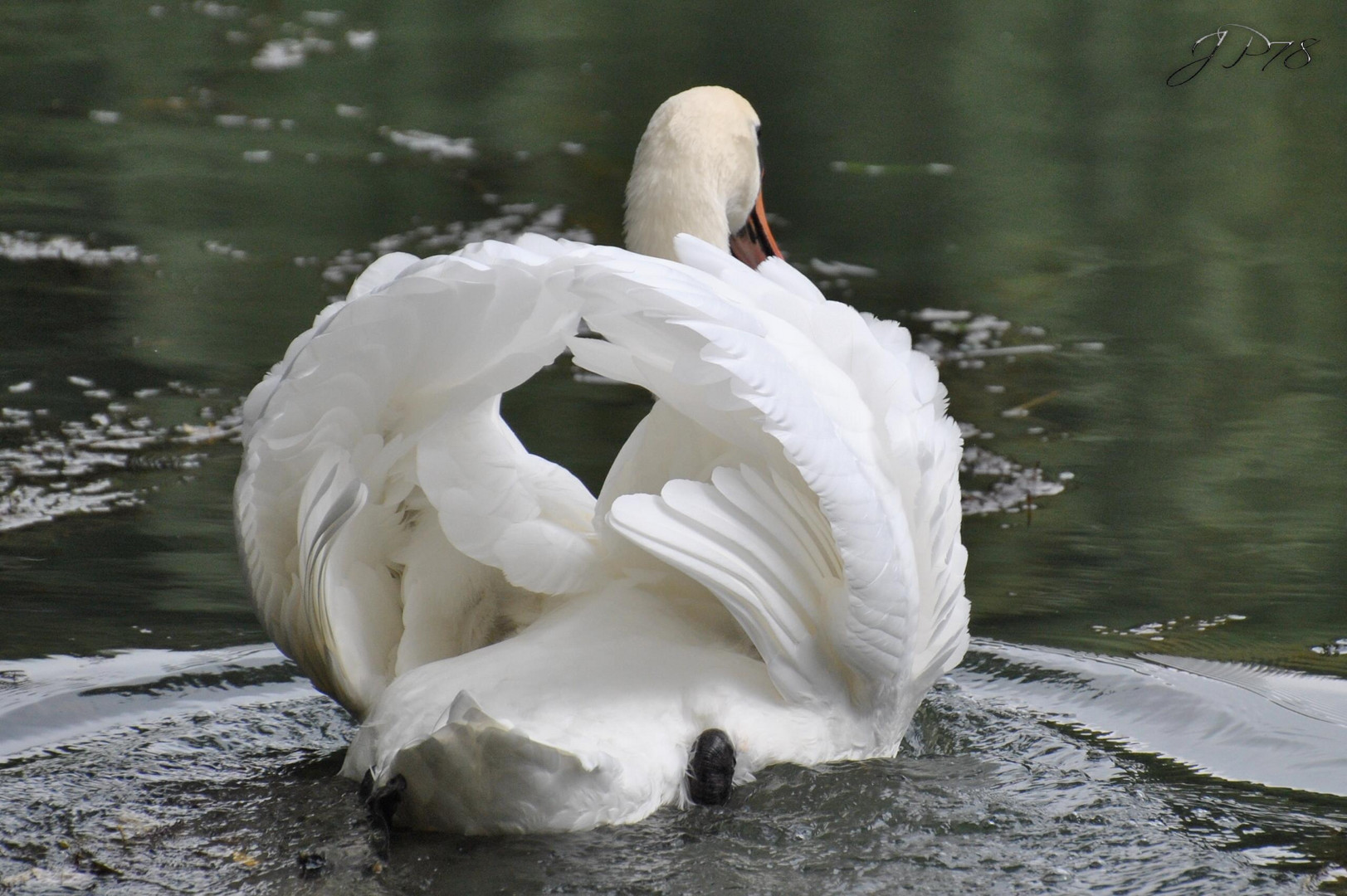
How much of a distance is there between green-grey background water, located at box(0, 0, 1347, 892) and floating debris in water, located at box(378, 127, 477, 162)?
11 cm

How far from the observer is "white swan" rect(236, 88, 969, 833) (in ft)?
10.7

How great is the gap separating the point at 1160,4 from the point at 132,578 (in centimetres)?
1316

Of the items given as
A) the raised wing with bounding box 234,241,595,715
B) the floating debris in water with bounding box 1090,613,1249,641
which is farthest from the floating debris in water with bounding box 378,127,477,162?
the raised wing with bounding box 234,241,595,715

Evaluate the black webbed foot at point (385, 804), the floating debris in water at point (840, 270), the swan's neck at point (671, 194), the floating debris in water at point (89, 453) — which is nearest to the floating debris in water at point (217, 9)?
the floating debris in water at point (840, 270)

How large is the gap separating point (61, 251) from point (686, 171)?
194 inches

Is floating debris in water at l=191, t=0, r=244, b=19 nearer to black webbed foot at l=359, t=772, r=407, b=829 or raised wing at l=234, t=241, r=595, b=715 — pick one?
raised wing at l=234, t=241, r=595, b=715

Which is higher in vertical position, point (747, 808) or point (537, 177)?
point (537, 177)

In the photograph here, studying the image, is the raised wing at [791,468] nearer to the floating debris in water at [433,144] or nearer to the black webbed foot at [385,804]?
the black webbed foot at [385,804]

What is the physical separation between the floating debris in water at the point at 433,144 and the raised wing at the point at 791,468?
7.62 meters

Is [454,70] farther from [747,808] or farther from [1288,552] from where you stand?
[747,808]

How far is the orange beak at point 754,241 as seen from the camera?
551 cm

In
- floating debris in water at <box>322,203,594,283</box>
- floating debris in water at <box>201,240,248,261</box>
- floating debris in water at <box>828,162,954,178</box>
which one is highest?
floating debris in water at <box>828,162,954,178</box>

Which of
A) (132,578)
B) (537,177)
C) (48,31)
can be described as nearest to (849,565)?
(132,578)

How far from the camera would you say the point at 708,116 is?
489 centimetres
